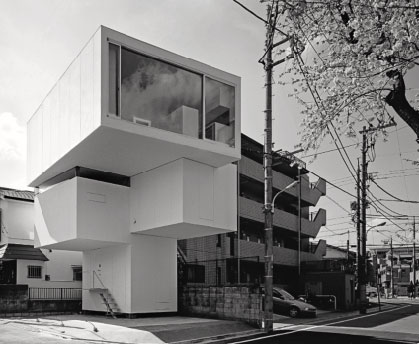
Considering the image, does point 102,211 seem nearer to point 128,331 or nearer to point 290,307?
point 128,331

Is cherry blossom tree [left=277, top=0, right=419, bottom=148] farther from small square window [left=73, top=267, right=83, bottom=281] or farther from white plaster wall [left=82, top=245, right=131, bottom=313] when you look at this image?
small square window [left=73, top=267, right=83, bottom=281]

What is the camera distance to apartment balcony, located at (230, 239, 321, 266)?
33562mm

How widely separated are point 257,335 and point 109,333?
15.6 feet

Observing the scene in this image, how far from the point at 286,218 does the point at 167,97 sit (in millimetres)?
25937

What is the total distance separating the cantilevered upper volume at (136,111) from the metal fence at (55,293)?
8.33 meters

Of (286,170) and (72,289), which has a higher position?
(286,170)

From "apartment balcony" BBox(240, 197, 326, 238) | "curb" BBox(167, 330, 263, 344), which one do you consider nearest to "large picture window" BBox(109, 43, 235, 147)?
"curb" BBox(167, 330, 263, 344)

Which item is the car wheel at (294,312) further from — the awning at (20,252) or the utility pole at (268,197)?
the awning at (20,252)

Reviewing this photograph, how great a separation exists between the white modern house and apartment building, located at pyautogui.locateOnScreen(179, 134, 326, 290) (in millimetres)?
5747

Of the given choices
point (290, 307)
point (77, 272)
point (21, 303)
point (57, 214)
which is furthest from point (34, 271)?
point (290, 307)

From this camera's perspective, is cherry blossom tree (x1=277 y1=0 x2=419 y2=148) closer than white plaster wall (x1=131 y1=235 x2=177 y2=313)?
Yes

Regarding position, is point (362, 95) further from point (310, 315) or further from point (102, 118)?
point (310, 315)

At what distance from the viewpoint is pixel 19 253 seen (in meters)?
24.8

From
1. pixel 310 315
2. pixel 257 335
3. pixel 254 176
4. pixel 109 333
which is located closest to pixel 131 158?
pixel 109 333
